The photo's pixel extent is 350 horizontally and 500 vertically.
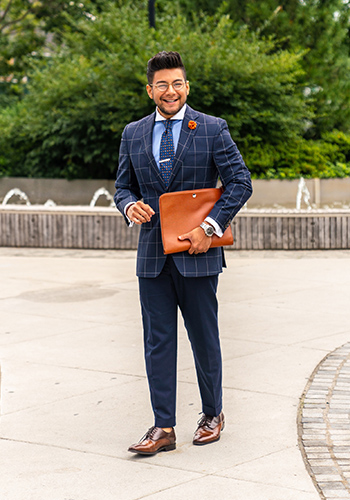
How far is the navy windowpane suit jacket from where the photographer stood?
4133 millimetres

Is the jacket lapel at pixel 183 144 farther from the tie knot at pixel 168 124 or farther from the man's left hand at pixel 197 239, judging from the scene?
the man's left hand at pixel 197 239

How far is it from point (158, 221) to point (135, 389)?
1.64 meters

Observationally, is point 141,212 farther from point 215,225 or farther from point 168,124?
point 168,124

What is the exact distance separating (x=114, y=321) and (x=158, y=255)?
364cm

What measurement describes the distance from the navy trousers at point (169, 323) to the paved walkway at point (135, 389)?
31 centimetres

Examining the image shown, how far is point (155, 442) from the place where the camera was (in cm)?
414

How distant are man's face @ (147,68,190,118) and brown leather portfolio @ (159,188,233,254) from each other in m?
0.44

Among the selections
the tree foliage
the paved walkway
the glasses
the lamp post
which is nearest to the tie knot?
the glasses

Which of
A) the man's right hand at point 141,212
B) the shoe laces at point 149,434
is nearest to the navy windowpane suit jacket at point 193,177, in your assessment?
the man's right hand at point 141,212

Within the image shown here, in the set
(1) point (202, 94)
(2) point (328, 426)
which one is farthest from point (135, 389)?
(1) point (202, 94)

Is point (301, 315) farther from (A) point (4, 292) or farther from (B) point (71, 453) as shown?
(B) point (71, 453)

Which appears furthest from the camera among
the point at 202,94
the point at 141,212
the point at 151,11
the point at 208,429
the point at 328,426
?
the point at 202,94

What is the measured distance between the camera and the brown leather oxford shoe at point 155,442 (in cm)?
411

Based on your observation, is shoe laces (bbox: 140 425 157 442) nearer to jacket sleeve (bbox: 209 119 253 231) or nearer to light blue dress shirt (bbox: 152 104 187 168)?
jacket sleeve (bbox: 209 119 253 231)
